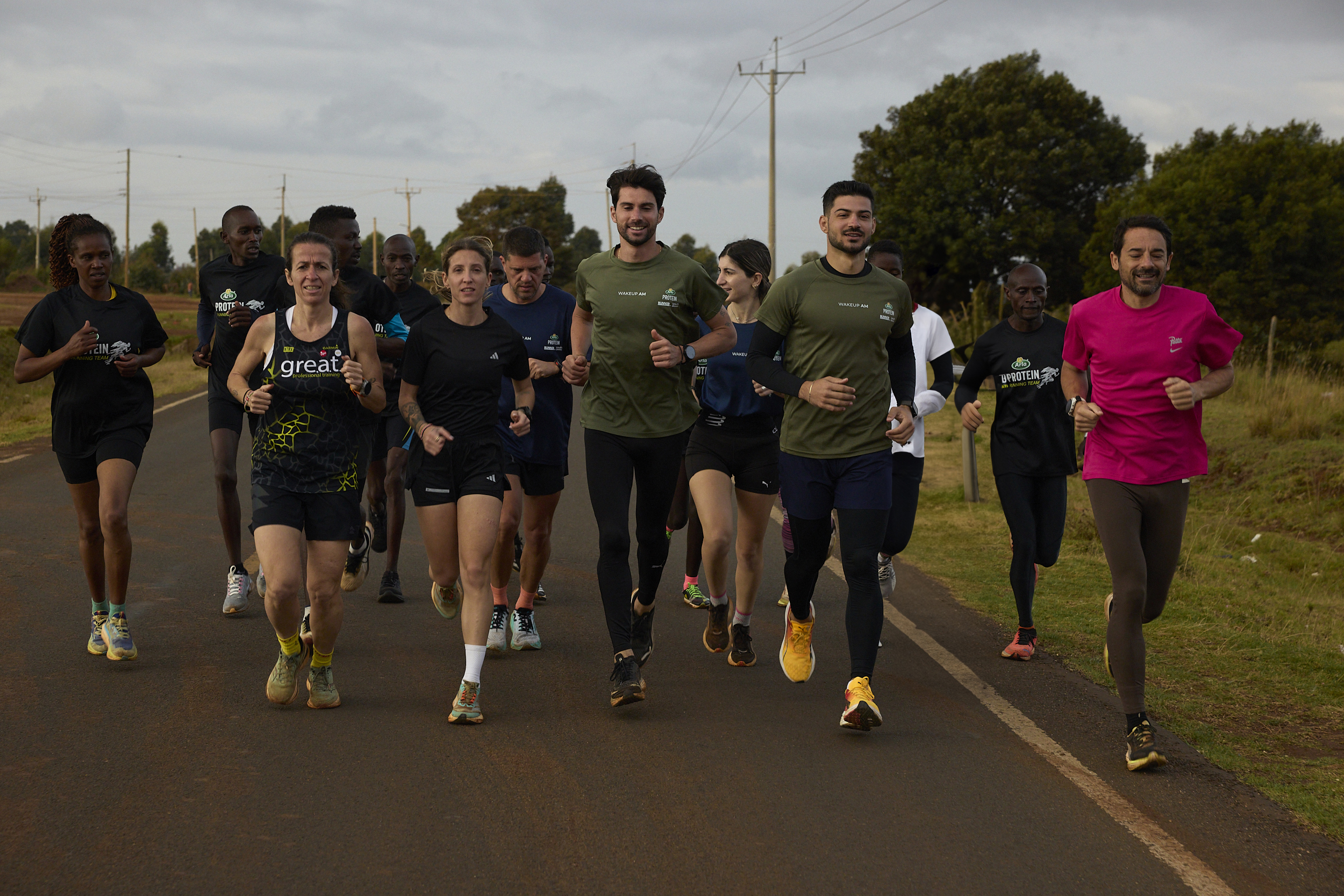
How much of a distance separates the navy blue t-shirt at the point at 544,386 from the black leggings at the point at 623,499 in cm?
89

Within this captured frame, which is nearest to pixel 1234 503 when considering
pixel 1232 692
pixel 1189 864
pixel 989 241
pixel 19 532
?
pixel 1232 692

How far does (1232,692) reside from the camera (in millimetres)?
6797

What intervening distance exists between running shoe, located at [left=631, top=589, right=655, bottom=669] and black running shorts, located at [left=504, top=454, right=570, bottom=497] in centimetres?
104

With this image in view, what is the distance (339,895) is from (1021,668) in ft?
14.0

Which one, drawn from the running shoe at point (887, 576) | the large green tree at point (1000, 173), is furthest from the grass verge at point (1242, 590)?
the large green tree at point (1000, 173)

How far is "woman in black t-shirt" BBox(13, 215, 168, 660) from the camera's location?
6781mm

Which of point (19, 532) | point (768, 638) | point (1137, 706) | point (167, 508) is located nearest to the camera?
point (1137, 706)

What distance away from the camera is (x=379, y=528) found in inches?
350

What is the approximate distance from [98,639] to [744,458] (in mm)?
3558

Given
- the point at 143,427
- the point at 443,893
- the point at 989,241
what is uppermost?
the point at 989,241

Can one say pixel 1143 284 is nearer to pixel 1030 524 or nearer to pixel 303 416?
pixel 1030 524

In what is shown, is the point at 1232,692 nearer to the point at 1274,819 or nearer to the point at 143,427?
the point at 1274,819

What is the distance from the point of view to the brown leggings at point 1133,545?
5.70 metres

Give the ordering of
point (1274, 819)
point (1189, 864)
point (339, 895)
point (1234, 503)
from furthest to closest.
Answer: point (1234, 503) < point (1274, 819) < point (1189, 864) < point (339, 895)
